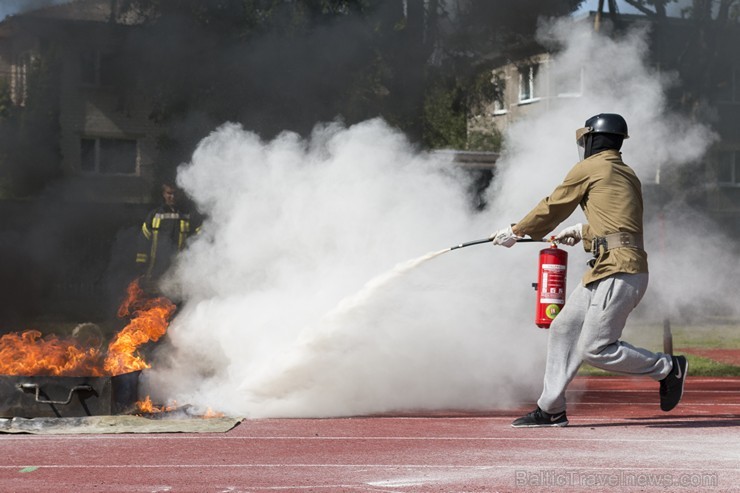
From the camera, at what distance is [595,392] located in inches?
388

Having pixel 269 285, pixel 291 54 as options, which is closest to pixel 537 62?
pixel 291 54

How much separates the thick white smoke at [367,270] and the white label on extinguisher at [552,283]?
110 cm

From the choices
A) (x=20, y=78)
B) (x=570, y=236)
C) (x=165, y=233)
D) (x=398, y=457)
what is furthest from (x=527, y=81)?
(x=398, y=457)

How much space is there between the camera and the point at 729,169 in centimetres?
2452

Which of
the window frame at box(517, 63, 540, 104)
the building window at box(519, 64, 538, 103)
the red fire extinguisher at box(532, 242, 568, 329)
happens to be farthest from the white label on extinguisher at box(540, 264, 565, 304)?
the building window at box(519, 64, 538, 103)

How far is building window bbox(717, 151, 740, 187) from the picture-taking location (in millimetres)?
23859

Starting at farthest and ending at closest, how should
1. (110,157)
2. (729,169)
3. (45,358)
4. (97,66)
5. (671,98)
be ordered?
1. (729,169)
2. (671,98)
3. (110,157)
4. (97,66)
5. (45,358)

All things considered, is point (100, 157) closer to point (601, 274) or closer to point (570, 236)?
point (570, 236)

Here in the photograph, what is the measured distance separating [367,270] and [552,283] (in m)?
1.85

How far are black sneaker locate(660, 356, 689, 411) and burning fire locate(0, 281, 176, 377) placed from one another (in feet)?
12.5

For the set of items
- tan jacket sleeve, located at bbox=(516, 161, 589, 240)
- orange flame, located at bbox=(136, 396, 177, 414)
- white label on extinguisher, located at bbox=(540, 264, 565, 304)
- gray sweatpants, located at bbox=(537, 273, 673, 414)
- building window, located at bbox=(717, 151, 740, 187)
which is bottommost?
orange flame, located at bbox=(136, 396, 177, 414)

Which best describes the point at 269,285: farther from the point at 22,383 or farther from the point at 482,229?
the point at 22,383

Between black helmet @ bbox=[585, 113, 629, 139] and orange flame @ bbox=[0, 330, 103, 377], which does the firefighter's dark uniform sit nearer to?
orange flame @ bbox=[0, 330, 103, 377]

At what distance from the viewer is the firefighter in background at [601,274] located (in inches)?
269
